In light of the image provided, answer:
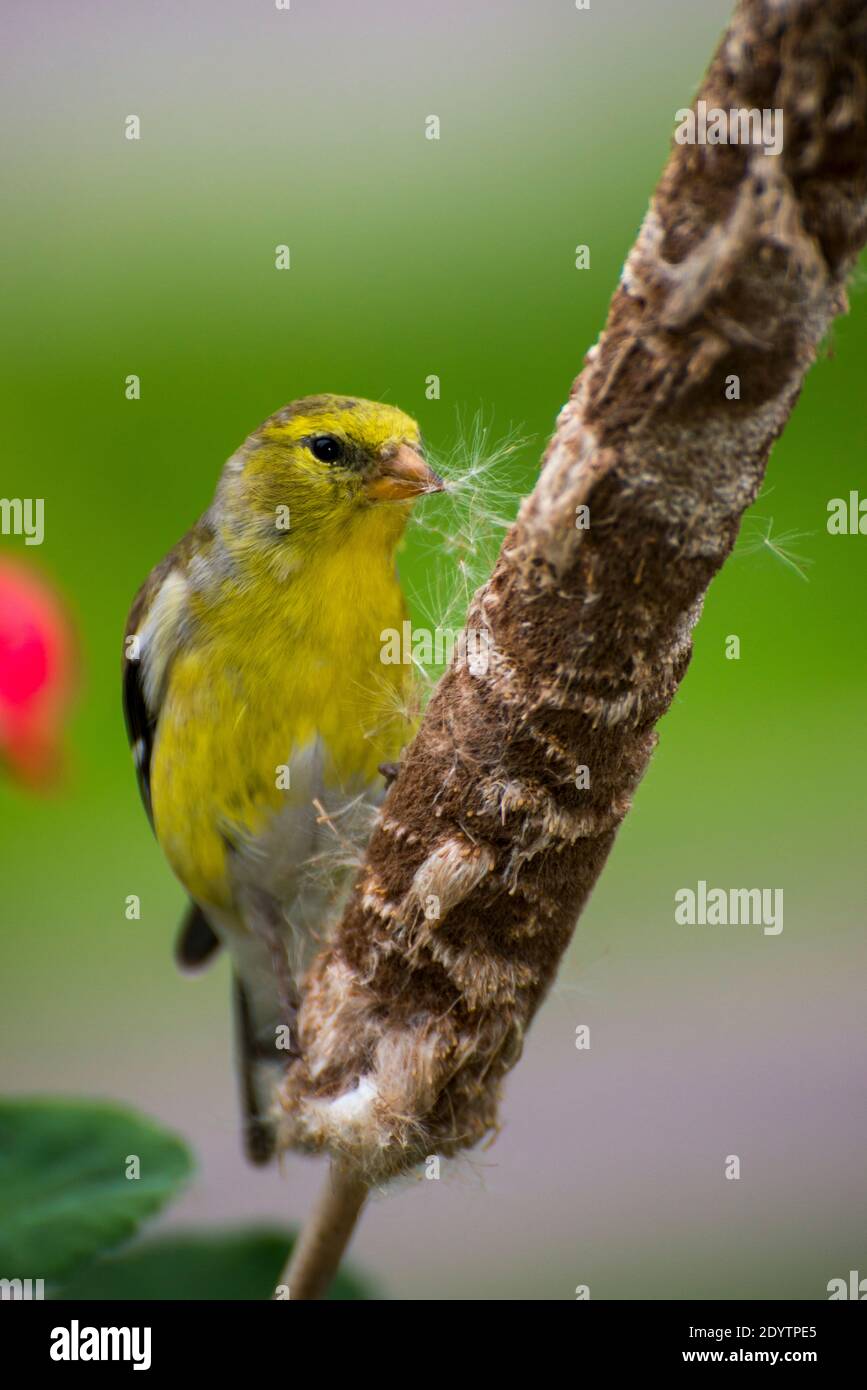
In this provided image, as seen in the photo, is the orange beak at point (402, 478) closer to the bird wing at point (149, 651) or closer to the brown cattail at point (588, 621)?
the bird wing at point (149, 651)

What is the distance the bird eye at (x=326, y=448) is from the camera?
1186 mm

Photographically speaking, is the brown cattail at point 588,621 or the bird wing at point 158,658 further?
the bird wing at point 158,658

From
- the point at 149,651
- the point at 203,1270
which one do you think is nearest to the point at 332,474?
the point at 149,651

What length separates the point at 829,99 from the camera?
21.3 inches

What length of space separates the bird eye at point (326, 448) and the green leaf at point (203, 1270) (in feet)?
2.70

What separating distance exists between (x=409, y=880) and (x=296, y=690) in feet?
1.35

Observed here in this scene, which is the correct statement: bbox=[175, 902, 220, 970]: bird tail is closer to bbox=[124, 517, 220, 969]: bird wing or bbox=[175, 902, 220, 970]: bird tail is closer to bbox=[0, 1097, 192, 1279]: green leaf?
bbox=[124, 517, 220, 969]: bird wing

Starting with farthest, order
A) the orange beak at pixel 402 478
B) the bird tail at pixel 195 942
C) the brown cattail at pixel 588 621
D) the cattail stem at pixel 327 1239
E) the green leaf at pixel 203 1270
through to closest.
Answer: the bird tail at pixel 195 942
the green leaf at pixel 203 1270
the orange beak at pixel 402 478
the cattail stem at pixel 327 1239
the brown cattail at pixel 588 621

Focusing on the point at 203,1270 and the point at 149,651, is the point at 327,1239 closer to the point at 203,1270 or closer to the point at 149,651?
the point at 203,1270

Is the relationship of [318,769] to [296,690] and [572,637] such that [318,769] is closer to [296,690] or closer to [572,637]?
[296,690]

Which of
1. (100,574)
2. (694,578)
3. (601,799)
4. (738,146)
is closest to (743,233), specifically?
(738,146)

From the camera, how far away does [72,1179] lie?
1.12 meters

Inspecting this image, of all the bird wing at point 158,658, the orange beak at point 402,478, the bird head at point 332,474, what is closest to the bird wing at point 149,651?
the bird wing at point 158,658

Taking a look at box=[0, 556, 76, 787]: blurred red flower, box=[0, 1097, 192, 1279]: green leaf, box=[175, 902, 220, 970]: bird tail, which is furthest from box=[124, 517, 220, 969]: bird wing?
box=[0, 1097, 192, 1279]: green leaf
